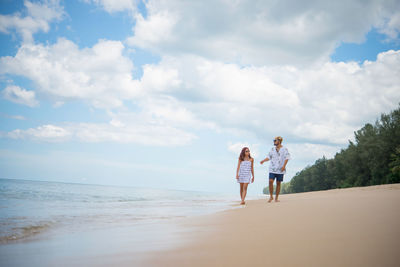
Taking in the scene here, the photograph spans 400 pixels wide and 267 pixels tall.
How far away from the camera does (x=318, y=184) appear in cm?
6888

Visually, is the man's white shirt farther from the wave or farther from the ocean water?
the wave

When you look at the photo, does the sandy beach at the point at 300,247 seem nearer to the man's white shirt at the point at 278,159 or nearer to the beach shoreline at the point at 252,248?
the beach shoreline at the point at 252,248

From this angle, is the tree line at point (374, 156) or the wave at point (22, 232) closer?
the wave at point (22, 232)

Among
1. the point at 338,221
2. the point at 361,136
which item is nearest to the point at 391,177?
the point at 361,136

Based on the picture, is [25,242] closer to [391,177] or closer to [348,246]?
Result: [348,246]

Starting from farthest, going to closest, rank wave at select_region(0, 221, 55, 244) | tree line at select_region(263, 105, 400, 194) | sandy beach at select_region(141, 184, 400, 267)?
tree line at select_region(263, 105, 400, 194) → wave at select_region(0, 221, 55, 244) → sandy beach at select_region(141, 184, 400, 267)

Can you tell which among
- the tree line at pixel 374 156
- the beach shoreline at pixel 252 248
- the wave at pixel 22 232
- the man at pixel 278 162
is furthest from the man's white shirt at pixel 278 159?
the tree line at pixel 374 156

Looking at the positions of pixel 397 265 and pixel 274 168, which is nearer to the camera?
pixel 397 265

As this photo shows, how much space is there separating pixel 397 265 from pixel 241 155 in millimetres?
7255

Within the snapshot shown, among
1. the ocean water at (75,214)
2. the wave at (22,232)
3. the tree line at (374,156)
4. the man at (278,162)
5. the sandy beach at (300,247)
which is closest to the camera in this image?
the sandy beach at (300,247)

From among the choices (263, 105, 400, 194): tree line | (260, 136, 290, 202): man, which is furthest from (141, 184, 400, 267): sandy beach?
(263, 105, 400, 194): tree line

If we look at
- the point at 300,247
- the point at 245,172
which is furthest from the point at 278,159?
the point at 300,247

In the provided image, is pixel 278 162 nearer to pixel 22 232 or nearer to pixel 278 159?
pixel 278 159

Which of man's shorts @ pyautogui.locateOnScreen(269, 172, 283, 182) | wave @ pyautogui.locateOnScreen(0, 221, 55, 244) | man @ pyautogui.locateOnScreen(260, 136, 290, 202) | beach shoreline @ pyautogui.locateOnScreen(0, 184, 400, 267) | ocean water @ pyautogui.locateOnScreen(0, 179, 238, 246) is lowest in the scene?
ocean water @ pyautogui.locateOnScreen(0, 179, 238, 246)
